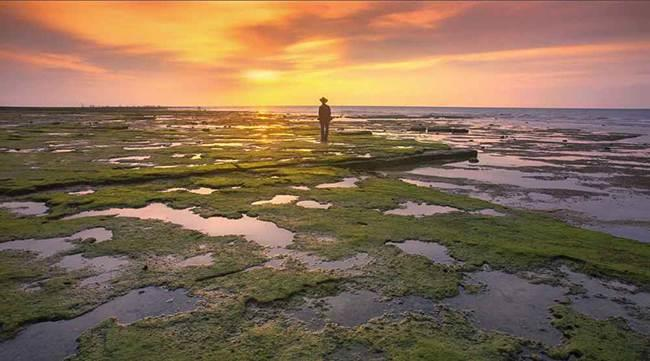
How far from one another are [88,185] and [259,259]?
36.4 feet

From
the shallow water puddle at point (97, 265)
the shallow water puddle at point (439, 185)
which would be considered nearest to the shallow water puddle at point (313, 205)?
the shallow water puddle at point (439, 185)

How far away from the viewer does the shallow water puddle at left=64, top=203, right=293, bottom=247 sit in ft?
34.0

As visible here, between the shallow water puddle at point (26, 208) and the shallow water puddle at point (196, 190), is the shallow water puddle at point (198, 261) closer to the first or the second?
the shallow water puddle at point (26, 208)

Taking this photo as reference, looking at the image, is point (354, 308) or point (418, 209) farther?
point (418, 209)

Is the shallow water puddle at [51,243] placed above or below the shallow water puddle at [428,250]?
above

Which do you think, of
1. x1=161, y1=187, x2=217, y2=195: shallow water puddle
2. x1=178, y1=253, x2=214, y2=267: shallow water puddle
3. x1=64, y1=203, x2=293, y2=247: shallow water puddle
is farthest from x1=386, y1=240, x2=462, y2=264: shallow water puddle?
x1=161, y1=187, x2=217, y2=195: shallow water puddle

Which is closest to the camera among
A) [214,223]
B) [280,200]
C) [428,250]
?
[428,250]

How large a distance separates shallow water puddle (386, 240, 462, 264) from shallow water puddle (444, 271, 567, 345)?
2.78 ft

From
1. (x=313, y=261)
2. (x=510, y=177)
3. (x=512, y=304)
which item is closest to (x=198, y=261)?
(x=313, y=261)

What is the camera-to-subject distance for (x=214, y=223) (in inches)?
455

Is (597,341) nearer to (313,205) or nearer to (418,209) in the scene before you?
(418,209)

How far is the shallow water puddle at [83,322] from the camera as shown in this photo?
551cm

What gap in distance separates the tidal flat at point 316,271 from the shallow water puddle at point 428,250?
0.18 feet

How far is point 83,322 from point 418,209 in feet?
32.2
